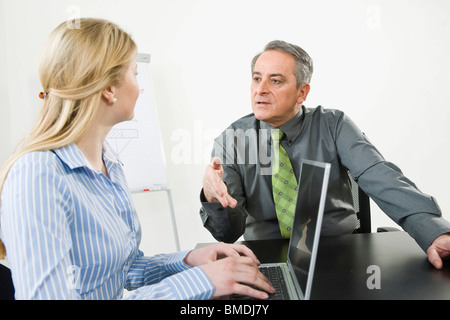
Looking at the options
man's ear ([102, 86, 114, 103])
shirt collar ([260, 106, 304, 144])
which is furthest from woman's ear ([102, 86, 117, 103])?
shirt collar ([260, 106, 304, 144])

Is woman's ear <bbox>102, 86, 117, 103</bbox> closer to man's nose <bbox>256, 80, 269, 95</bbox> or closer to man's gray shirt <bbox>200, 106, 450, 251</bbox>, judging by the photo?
man's gray shirt <bbox>200, 106, 450, 251</bbox>

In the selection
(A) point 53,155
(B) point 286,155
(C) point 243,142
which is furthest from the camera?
(C) point 243,142

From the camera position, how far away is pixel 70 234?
804 millimetres

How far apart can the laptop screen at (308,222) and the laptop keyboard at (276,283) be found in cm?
4

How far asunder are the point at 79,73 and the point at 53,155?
0.67 feet

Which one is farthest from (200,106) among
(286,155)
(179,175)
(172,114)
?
(286,155)

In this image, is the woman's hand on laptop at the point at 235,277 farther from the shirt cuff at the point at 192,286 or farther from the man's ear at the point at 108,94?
the man's ear at the point at 108,94

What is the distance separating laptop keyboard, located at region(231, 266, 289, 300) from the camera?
2.73 feet

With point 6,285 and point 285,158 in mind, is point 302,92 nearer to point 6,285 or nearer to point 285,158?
point 285,158

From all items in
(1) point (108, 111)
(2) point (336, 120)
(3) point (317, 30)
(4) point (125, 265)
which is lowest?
(4) point (125, 265)

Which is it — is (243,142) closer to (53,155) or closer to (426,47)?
(53,155)

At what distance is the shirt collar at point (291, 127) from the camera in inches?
65.8

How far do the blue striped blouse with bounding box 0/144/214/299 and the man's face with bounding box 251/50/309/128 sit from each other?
88 cm

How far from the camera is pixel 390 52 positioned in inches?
115
